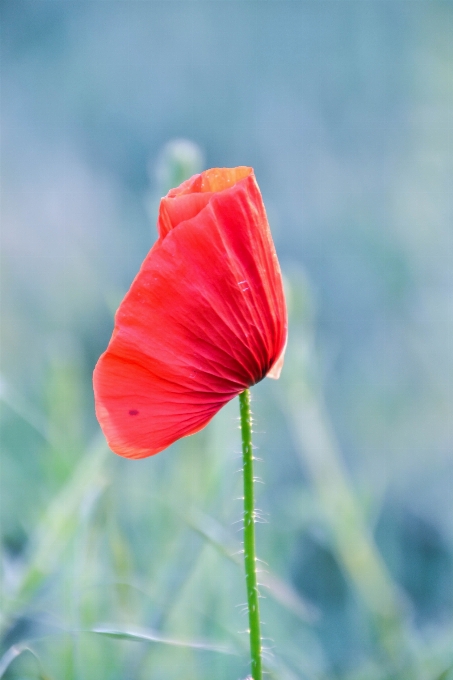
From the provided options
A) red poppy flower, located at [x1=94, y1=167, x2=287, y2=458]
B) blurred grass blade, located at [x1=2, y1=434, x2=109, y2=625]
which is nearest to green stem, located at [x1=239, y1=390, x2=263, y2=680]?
red poppy flower, located at [x1=94, y1=167, x2=287, y2=458]

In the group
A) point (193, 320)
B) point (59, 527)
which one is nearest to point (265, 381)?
point (59, 527)

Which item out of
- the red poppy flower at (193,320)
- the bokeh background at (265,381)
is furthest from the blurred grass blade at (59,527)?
the red poppy flower at (193,320)

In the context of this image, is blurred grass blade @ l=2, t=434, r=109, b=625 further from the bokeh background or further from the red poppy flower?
the red poppy flower

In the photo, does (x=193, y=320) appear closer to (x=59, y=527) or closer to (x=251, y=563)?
(x=251, y=563)

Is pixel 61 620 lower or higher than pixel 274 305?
lower

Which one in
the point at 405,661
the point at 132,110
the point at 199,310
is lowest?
the point at 405,661

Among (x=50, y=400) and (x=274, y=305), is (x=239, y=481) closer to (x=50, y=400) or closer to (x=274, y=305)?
(x=50, y=400)

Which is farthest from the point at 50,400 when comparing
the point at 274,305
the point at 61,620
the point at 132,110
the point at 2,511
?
the point at 132,110
